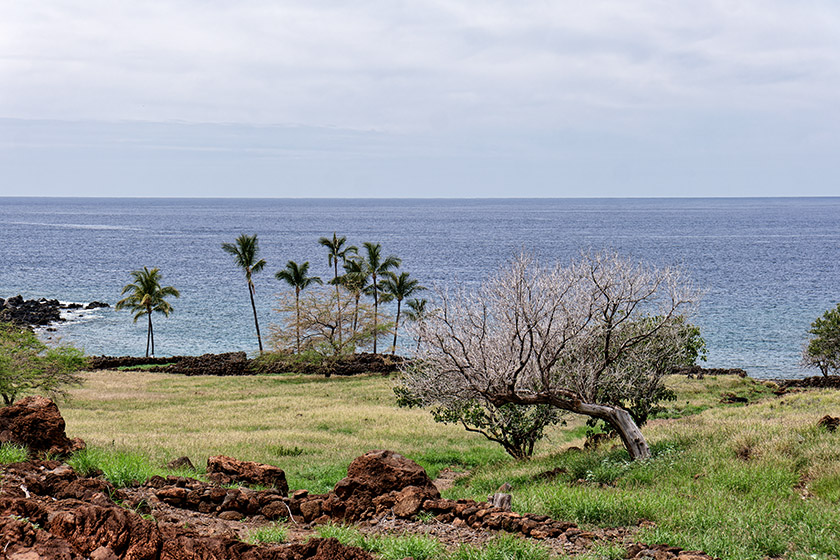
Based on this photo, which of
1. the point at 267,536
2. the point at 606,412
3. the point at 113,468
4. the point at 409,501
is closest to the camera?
the point at 267,536

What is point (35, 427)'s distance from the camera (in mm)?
12602

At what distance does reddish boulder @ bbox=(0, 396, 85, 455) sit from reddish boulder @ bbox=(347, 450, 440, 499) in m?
5.70

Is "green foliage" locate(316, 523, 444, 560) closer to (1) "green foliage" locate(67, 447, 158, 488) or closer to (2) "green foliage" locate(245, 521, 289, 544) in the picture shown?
(2) "green foliage" locate(245, 521, 289, 544)

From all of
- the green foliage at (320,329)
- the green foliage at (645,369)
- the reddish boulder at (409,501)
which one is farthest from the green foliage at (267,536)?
the green foliage at (320,329)

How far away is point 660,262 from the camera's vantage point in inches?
4791

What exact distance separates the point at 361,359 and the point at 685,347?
40.3m

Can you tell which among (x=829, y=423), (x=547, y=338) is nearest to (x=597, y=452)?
(x=547, y=338)

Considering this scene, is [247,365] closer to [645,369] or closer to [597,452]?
[645,369]

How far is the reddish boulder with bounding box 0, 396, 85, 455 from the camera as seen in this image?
12484 millimetres

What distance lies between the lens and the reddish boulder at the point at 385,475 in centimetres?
1092

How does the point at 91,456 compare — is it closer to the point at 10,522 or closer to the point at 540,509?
the point at 10,522

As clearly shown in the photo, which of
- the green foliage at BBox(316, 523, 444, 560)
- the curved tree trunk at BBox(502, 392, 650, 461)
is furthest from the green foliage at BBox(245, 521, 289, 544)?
the curved tree trunk at BBox(502, 392, 650, 461)

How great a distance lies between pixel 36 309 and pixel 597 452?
84.2 m

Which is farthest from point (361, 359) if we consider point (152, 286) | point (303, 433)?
point (303, 433)
